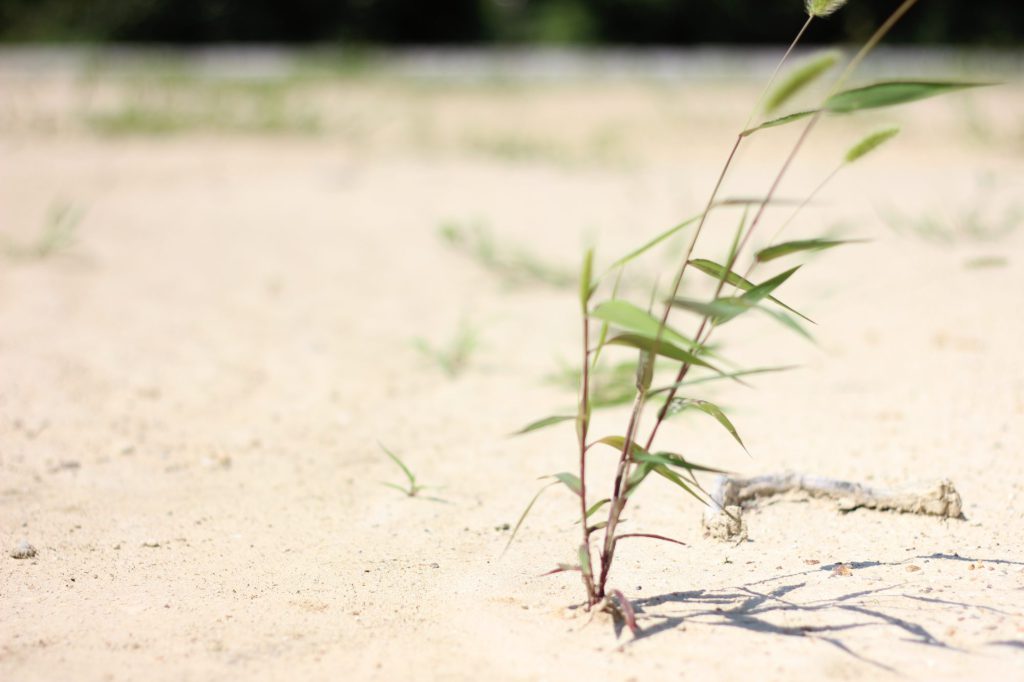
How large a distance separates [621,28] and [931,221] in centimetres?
1479

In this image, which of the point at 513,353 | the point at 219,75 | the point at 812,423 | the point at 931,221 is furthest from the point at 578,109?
the point at 812,423

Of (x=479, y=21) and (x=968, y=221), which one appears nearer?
(x=968, y=221)

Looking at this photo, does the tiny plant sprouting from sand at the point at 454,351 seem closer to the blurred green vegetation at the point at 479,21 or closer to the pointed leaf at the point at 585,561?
the pointed leaf at the point at 585,561

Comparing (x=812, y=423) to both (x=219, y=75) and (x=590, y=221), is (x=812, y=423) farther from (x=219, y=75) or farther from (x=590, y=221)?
(x=219, y=75)

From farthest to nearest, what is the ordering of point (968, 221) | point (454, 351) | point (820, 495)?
point (968, 221), point (454, 351), point (820, 495)

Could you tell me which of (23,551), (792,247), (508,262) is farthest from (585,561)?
(508,262)

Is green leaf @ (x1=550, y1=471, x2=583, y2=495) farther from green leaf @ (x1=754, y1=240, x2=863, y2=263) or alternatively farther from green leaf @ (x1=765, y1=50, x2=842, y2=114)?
green leaf @ (x1=765, y1=50, x2=842, y2=114)

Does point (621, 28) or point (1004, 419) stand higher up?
point (621, 28)

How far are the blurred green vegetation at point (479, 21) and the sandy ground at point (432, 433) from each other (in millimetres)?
10444

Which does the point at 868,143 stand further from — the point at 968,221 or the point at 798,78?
the point at 968,221

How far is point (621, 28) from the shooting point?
1809cm

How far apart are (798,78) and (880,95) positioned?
0.15 metres

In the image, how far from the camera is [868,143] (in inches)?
58.1

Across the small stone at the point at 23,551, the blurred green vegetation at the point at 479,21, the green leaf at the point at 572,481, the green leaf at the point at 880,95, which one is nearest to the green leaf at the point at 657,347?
the green leaf at the point at 572,481
